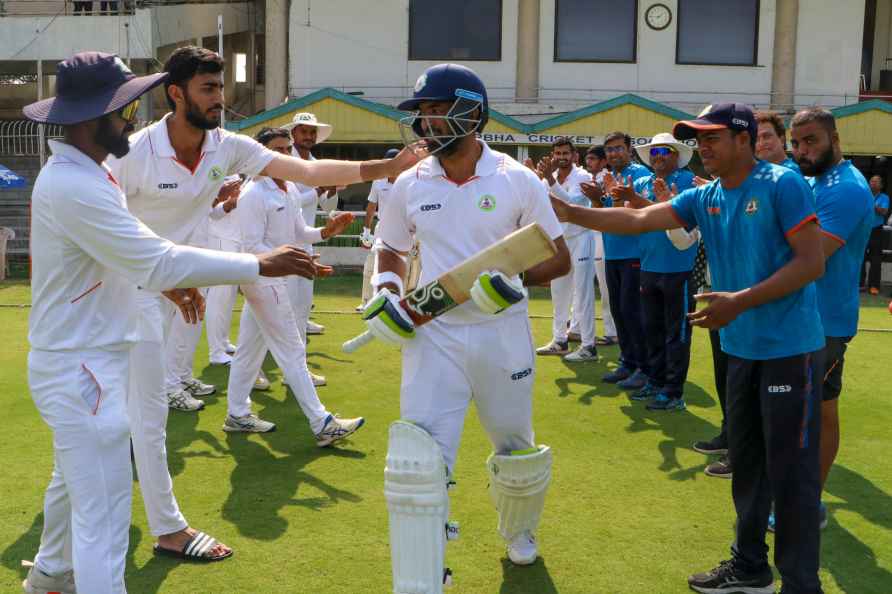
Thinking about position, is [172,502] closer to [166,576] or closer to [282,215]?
[166,576]

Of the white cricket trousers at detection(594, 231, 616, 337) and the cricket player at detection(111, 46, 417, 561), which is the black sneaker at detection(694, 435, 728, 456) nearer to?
the cricket player at detection(111, 46, 417, 561)

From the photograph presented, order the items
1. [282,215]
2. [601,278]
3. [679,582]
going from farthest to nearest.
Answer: [601,278] → [282,215] → [679,582]

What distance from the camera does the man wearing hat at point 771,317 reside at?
4.23 m

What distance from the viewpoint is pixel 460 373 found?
442 centimetres

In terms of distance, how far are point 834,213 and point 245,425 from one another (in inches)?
183

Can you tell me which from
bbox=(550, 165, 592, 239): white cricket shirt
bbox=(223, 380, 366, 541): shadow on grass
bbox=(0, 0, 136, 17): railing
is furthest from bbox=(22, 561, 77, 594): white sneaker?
bbox=(0, 0, 136, 17): railing

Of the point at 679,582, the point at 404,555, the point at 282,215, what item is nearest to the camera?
the point at 404,555

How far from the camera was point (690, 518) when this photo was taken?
5.82 metres

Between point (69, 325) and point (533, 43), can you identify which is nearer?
point (69, 325)

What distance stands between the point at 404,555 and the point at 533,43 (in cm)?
2195

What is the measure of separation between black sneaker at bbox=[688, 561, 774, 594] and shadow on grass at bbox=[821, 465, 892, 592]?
0.41 m

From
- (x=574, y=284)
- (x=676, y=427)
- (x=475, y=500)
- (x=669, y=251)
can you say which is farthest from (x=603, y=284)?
(x=475, y=500)

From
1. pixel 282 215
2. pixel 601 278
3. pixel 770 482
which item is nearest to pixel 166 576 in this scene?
pixel 770 482

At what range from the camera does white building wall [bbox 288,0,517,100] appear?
24.5m
